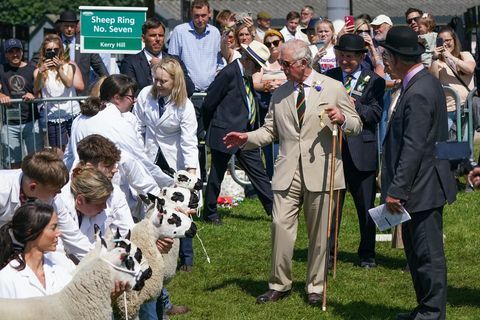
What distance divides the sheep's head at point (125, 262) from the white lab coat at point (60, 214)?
63 cm

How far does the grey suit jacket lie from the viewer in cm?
991

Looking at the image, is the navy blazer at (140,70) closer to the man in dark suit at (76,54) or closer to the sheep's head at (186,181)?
the man in dark suit at (76,54)

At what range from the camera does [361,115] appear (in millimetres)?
11203

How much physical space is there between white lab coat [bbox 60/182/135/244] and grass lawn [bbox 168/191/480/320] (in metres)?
1.83

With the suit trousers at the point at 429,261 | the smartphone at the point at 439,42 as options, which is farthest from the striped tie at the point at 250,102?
the suit trousers at the point at 429,261

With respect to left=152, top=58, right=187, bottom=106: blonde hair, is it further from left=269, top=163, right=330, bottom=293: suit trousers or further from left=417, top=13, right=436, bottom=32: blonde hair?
left=417, top=13, right=436, bottom=32: blonde hair

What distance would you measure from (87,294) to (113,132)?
2.98m

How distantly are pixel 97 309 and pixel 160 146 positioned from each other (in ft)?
15.4

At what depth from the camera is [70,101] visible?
47.1 feet

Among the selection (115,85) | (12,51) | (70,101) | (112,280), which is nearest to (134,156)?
(115,85)

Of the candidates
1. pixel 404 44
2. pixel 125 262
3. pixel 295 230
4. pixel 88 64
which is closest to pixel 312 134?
pixel 295 230

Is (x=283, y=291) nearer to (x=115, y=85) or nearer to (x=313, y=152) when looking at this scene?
(x=313, y=152)

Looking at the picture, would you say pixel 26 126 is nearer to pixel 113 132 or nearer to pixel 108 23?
pixel 108 23

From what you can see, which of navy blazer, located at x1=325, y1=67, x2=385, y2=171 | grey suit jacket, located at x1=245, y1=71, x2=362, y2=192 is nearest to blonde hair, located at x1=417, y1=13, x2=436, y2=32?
navy blazer, located at x1=325, y1=67, x2=385, y2=171
